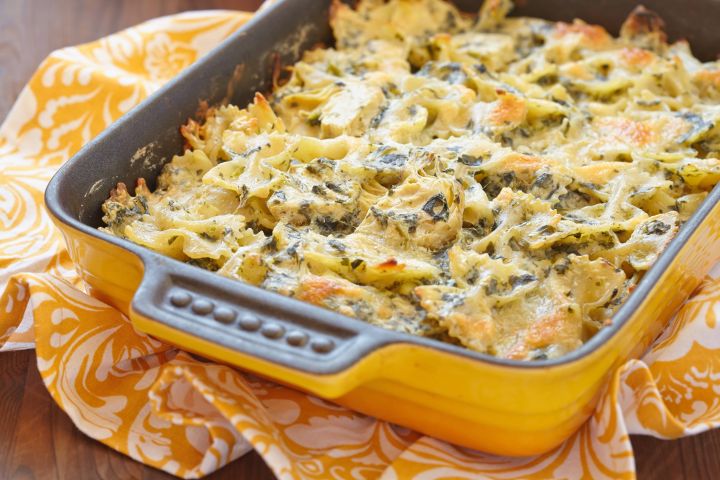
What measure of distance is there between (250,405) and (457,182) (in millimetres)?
708

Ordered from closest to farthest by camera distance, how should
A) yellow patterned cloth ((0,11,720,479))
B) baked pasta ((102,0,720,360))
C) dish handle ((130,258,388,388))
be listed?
dish handle ((130,258,388,388)) → yellow patterned cloth ((0,11,720,479)) → baked pasta ((102,0,720,360))

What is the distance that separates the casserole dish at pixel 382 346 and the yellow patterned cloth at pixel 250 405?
56 millimetres

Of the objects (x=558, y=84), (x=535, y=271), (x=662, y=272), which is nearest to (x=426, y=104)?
(x=558, y=84)

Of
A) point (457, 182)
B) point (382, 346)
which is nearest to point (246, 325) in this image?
point (382, 346)

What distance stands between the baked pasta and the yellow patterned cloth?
183 mm

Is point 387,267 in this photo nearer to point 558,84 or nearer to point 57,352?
point 57,352

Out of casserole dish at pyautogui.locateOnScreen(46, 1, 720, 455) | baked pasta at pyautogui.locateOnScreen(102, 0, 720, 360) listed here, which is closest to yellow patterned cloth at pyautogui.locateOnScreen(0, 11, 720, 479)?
casserole dish at pyautogui.locateOnScreen(46, 1, 720, 455)

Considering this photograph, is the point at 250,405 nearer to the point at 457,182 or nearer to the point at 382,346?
the point at 382,346

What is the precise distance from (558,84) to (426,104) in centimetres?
42

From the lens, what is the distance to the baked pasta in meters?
2.06

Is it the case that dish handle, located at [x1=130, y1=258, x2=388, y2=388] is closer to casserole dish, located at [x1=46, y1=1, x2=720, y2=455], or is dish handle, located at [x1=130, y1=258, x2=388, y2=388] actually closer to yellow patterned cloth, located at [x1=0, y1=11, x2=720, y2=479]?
casserole dish, located at [x1=46, y1=1, x2=720, y2=455]

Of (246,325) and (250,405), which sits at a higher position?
(246,325)

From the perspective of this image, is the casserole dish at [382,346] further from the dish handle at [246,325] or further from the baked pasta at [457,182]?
the baked pasta at [457,182]

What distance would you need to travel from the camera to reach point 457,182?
7.56 feet
